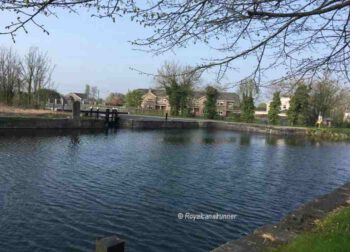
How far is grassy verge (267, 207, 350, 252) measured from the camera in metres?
4.91

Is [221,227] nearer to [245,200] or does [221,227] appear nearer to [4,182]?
[245,200]

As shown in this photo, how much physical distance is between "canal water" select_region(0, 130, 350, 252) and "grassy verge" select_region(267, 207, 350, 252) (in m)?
2.88

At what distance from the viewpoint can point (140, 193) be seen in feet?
40.1

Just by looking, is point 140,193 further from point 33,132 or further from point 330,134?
point 330,134

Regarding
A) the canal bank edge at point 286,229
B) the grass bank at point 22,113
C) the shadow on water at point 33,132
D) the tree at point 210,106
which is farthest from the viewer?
the tree at point 210,106

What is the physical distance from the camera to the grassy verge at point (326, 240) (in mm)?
4914

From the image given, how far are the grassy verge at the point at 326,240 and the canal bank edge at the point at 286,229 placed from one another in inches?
13.8

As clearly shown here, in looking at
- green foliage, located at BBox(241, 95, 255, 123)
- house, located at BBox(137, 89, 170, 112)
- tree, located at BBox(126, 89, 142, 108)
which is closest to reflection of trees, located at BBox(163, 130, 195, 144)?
green foliage, located at BBox(241, 95, 255, 123)

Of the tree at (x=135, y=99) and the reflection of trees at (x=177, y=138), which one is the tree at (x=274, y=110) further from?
the tree at (x=135, y=99)

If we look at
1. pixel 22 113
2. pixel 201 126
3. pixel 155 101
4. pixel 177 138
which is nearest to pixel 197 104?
pixel 155 101

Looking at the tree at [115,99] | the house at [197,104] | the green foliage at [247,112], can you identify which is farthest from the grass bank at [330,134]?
the tree at [115,99]

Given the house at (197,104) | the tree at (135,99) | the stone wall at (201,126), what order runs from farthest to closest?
the tree at (135,99), the house at (197,104), the stone wall at (201,126)

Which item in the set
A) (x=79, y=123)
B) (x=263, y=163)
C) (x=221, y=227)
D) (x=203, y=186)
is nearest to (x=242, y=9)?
(x=221, y=227)

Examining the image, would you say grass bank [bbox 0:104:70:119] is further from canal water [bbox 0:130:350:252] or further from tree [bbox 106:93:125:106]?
tree [bbox 106:93:125:106]
